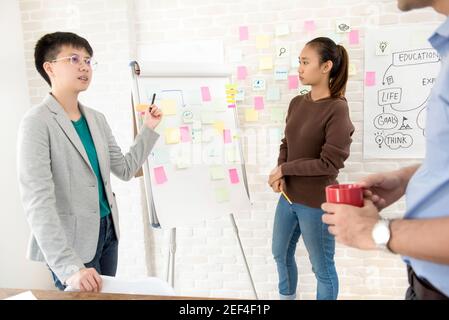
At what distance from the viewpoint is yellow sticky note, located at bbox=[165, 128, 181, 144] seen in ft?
6.81

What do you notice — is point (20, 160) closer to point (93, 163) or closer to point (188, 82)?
point (93, 163)

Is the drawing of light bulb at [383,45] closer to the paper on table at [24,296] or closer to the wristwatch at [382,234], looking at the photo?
the wristwatch at [382,234]

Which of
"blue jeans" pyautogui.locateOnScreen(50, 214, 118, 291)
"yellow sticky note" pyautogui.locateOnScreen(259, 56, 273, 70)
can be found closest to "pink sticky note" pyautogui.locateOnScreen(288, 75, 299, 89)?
"yellow sticky note" pyautogui.locateOnScreen(259, 56, 273, 70)

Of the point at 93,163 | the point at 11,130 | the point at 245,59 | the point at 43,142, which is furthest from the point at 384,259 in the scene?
the point at 11,130

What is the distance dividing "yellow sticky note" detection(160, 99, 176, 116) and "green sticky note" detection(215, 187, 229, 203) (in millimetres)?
503

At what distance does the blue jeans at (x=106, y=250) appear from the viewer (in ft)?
5.05

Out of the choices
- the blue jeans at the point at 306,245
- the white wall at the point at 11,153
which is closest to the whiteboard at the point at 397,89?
the blue jeans at the point at 306,245

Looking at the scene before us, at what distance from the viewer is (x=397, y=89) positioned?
245 cm

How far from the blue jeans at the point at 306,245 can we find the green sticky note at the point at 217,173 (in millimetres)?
371

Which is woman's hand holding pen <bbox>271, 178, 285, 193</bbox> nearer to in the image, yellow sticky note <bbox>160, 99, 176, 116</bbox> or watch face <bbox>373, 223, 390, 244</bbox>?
yellow sticky note <bbox>160, 99, 176, 116</bbox>

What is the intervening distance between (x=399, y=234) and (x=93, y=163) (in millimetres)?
1192

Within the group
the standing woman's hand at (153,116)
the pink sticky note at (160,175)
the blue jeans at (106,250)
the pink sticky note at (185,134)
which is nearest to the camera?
the blue jeans at (106,250)
